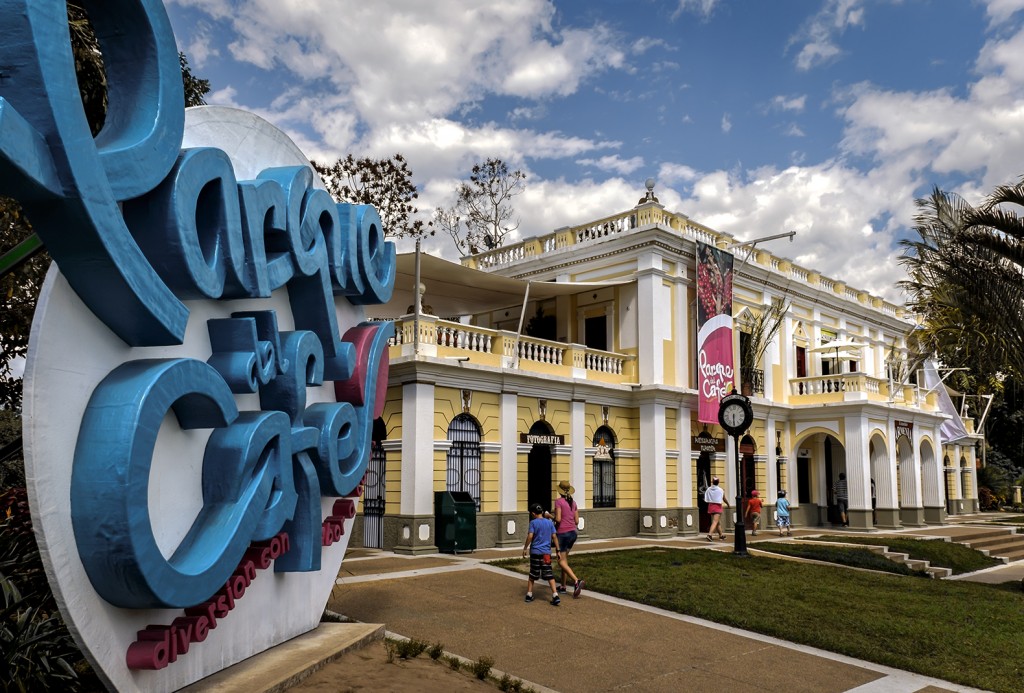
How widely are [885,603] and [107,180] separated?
12.6 meters

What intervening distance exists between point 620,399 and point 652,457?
1.86 metres

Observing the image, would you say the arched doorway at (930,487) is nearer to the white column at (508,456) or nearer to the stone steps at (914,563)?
the stone steps at (914,563)

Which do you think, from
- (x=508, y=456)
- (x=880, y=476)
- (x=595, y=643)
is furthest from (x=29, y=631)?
(x=880, y=476)

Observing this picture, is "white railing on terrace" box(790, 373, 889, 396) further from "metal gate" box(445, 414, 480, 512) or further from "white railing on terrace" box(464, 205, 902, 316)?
"metal gate" box(445, 414, 480, 512)

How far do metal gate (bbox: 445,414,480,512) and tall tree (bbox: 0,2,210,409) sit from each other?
9177mm

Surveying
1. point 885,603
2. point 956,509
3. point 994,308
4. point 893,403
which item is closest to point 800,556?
point 885,603

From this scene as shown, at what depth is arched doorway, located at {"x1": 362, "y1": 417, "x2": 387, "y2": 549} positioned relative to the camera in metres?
18.2

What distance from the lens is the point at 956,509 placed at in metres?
38.8

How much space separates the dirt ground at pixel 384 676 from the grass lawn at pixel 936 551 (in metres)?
15.2

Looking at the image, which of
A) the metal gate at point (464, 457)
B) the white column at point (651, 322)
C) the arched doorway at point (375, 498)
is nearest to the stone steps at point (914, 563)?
the white column at point (651, 322)

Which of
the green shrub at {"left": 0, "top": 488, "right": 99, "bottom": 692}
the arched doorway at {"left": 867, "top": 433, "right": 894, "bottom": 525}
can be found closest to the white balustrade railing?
the arched doorway at {"left": 867, "top": 433, "right": 894, "bottom": 525}

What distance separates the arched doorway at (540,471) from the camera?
2078 cm

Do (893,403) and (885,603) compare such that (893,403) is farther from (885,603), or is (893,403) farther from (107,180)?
(107,180)

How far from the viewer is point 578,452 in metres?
21.5
